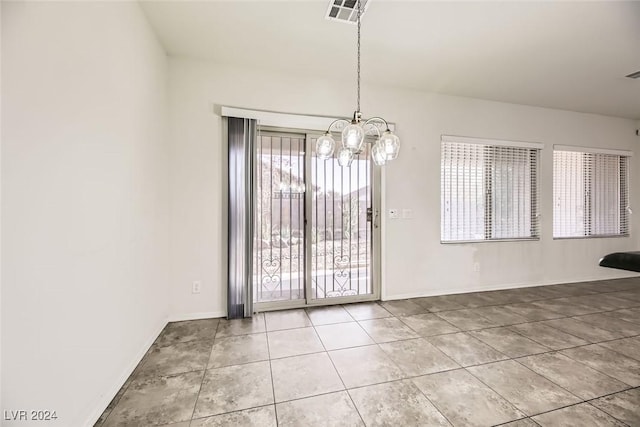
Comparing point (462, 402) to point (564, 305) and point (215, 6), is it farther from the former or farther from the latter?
point (215, 6)

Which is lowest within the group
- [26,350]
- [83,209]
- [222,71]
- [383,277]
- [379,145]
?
[383,277]

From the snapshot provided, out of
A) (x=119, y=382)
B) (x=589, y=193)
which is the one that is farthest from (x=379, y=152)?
(x=589, y=193)

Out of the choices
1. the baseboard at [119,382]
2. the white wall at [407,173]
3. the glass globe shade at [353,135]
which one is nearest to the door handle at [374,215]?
the white wall at [407,173]

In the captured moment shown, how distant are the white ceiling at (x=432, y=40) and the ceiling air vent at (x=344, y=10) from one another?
6 cm

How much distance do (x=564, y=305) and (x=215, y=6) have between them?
483 cm

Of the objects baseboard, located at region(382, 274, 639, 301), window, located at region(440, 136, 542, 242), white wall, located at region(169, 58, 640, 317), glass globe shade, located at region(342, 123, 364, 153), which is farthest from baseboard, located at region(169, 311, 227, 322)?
window, located at region(440, 136, 542, 242)

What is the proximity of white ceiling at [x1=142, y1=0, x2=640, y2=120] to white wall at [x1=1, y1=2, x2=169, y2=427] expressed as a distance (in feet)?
2.11

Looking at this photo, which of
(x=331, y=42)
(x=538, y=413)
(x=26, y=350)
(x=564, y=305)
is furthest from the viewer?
(x=564, y=305)

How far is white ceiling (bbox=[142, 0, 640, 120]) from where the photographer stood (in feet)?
6.91

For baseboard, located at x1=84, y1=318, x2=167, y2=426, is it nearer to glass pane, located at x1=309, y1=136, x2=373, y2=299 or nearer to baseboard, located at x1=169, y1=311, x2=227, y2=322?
baseboard, located at x1=169, y1=311, x2=227, y2=322

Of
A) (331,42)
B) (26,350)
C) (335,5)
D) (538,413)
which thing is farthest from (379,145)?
(26,350)

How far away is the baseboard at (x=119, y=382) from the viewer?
4.94 feet

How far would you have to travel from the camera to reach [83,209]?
55.8 inches

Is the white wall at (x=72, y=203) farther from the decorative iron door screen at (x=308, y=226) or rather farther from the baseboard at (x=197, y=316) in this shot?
the decorative iron door screen at (x=308, y=226)
